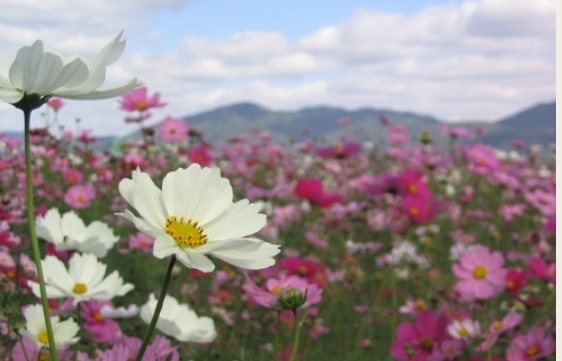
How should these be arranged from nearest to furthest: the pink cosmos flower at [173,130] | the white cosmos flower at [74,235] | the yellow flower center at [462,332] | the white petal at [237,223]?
the white petal at [237,223] < the white cosmos flower at [74,235] < the yellow flower center at [462,332] < the pink cosmos flower at [173,130]

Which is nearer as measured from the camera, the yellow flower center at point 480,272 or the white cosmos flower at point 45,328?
the white cosmos flower at point 45,328

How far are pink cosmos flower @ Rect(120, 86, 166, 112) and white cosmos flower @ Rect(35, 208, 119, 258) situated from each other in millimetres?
1120

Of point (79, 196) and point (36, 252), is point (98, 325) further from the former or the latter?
point (79, 196)

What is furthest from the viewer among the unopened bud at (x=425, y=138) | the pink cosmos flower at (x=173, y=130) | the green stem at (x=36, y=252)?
the unopened bud at (x=425, y=138)

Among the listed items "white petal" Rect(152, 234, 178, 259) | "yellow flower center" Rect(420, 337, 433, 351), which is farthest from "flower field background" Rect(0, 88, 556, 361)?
"white petal" Rect(152, 234, 178, 259)

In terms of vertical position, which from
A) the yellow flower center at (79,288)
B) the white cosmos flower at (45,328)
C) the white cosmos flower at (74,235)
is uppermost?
the white cosmos flower at (74,235)

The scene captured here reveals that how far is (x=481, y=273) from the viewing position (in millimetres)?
1502

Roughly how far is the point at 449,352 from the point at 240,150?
→ 3464 millimetres

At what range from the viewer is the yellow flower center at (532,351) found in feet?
3.96

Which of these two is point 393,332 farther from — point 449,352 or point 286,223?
point 286,223

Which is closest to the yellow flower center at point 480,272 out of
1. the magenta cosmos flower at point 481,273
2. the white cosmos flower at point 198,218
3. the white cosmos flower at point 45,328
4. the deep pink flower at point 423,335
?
the magenta cosmos flower at point 481,273

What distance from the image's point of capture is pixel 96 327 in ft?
3.50

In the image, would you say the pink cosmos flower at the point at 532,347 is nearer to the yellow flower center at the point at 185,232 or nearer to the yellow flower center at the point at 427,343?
the yellow flower center at the point at 427,343

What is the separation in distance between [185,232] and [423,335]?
0.73 m
